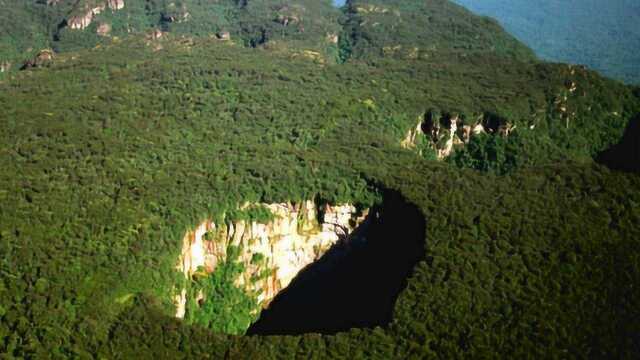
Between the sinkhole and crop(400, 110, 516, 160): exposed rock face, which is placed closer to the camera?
the sinkhole

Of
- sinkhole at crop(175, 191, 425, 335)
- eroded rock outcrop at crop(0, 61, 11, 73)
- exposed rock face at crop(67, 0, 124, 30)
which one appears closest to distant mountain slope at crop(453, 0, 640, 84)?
sinkhole at crop(175, 191, 425, 335)

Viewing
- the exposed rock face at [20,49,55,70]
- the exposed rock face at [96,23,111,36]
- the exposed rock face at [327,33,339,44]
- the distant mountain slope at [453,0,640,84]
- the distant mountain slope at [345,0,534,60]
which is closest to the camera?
the exposed rock face at [20,49,55,70]

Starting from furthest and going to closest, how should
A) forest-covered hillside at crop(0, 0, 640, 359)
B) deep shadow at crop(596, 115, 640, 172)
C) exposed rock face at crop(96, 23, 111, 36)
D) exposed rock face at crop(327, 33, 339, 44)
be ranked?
exposed rock face at crop(327, 33, 339, 44), exposed rock face at crop(96, 23, 111, 36), deep shadow at crop(596, 115, 640, 172), forest-covered hillside at crop(0, 0, 640, 359)

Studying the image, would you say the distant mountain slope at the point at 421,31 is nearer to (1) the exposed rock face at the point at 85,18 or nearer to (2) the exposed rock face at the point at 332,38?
(2) the exposed rock face at the point at 332,38

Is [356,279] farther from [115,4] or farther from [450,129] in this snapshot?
[115,4]

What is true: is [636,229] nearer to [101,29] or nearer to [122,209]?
[122,209]

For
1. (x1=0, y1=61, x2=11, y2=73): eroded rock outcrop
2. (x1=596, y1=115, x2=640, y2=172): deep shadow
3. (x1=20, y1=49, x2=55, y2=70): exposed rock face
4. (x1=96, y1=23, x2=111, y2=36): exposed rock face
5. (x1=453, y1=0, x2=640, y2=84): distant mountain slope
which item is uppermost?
(x1=453, y1=0, x2=640, y2=84): distant mountain slope

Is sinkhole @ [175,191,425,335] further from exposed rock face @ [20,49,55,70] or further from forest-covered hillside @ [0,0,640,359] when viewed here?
exposed rock face @ [20,49,55,70]

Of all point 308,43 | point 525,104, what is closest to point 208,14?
point 308,43
